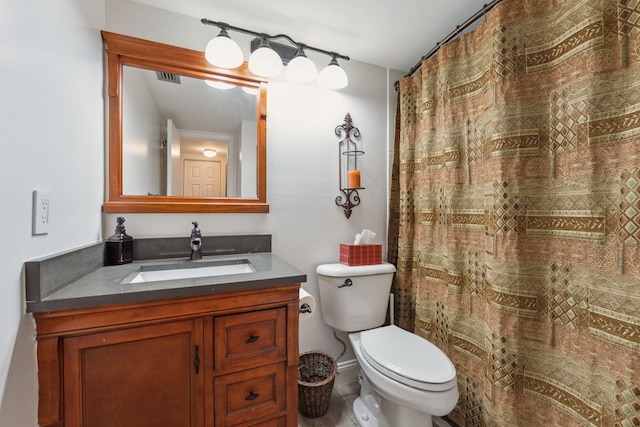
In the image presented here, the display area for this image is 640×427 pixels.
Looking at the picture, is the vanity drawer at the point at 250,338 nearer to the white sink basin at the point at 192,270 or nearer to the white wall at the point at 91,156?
the white sink basin at the point at 192,270

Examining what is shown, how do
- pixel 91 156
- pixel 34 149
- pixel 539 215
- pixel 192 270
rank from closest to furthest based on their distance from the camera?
1. pixel 34 149
2. pixel 539 215
3. pixel 91 156
4. pixel 192 270

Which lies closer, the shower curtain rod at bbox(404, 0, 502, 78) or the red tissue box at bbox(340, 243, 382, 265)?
the shower curtain rod at bbox(404, 0, 502, 78)

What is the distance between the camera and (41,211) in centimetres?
75

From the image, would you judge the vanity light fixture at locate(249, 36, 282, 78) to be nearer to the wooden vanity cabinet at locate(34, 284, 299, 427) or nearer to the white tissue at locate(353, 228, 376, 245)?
the white tissue at locate(353, 228, 376, 245)

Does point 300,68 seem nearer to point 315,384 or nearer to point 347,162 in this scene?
point 347,162

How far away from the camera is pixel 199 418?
2.88ft

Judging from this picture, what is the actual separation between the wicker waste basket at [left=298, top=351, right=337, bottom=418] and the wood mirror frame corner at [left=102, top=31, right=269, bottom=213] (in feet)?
3.15

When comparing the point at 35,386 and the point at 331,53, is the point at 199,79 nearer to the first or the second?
the point at 331,53

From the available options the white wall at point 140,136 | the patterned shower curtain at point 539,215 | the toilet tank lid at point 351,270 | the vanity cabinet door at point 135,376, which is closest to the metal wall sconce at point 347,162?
the toilet tank lid at point 351,270

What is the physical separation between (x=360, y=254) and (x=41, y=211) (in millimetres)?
1360

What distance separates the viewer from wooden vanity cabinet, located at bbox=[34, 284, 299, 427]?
0.74 meters

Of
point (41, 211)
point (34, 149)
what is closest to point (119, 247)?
point (41, 211)

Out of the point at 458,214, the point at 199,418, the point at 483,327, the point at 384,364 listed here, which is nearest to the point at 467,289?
the point at 483,327

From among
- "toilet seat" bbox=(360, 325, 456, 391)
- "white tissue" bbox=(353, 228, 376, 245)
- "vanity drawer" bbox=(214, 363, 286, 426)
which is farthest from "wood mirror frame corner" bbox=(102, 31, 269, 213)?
"toilet seat" bbox=(360, 325, 456, 391)
